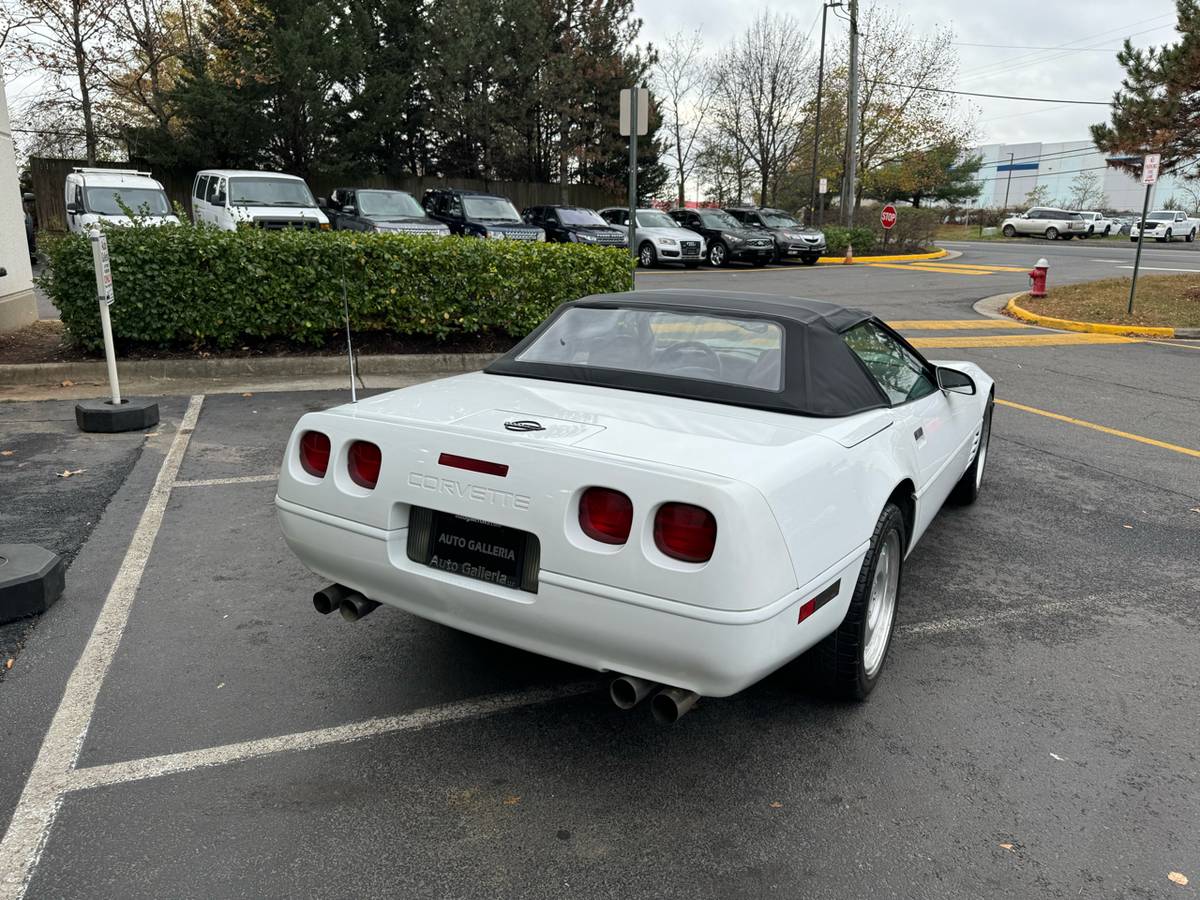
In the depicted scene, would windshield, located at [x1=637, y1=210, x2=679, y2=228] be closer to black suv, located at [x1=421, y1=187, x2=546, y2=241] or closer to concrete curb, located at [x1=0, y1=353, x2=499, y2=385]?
black suv, located at [x1=421, y1=187, x2=546, y2=241]

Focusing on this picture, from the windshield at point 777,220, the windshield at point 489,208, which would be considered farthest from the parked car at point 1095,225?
the windshield at point 489,208

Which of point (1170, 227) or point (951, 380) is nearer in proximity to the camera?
point (951, 380)

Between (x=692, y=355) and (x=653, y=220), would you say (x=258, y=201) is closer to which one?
(x=653, y=220)

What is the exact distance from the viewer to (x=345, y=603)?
3.30 m

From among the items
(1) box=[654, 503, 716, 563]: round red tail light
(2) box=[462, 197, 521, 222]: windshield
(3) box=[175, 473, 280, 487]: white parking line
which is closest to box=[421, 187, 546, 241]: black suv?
(2) box=[462, 197, 521, 222]: windshield

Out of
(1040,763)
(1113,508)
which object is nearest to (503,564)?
(1040,763)

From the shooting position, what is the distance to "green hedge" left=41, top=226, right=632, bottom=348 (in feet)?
29.9

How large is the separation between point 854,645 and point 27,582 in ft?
11.3

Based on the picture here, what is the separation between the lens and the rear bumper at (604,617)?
2520 millimetres

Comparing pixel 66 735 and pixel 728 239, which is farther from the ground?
pixel 728 239

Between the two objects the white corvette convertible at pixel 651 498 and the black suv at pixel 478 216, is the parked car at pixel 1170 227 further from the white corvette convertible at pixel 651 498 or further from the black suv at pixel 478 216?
the white corvette convertible at pixel 651 498

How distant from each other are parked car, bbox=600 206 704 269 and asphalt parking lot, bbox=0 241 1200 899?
19962 millimetres

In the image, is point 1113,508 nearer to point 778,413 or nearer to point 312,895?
point 778,413

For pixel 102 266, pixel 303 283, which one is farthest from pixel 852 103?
pixel 102 266
